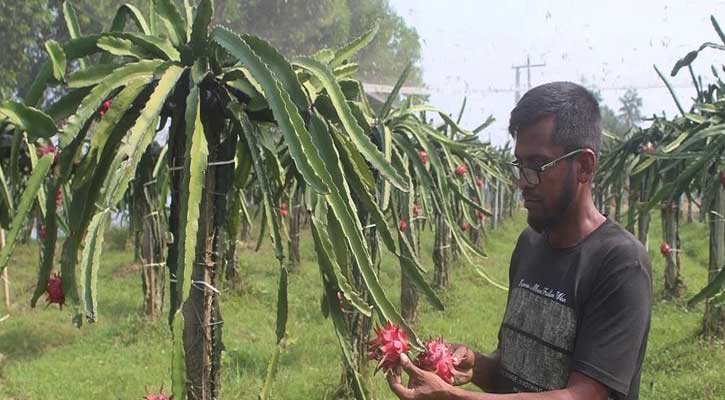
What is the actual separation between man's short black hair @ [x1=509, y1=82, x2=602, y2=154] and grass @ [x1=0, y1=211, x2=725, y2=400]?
155cm

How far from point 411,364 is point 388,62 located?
17.2 meters

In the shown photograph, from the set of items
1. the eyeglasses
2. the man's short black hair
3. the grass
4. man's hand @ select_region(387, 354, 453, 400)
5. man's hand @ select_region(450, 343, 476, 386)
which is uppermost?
the man's short black hair

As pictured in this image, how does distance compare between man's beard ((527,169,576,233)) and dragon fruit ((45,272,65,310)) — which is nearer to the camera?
man's beard ((527,169,576,233))

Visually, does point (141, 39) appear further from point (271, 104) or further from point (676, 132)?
point (676, 132)

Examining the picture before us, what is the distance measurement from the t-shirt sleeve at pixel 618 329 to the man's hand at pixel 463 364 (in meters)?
0.31

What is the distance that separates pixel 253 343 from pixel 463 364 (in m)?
3.50

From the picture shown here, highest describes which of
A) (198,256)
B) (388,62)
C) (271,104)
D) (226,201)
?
(388,62)

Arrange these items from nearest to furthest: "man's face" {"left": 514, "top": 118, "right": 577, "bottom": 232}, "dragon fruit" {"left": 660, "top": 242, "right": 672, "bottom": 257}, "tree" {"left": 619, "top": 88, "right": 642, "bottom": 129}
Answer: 1. "man's face" {"left": 514, "top": 118, "right": 577, "bottom": 232}
2. "dragon fruit" {"left": 660, "top": 242, "right": 672, "bottom": 257}
3. "tree" {"left": 619, "top": 88, "right": 642, "bottom": 129}

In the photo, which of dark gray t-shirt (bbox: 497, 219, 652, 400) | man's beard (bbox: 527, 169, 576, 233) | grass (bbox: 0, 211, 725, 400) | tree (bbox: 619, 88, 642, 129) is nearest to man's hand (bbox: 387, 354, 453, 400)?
dark gray t-shirt (bbox: 497, 219, 652, 400)

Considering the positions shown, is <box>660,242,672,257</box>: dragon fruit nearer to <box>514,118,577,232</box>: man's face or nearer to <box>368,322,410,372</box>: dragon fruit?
<box>514,118,577,232</box>: man's face

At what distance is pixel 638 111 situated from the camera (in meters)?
50.6

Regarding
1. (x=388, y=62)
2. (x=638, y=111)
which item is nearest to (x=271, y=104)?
(x=388, y=62)

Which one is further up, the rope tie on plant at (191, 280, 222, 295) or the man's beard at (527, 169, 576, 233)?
the man's beard at (527, 169, 576, 233)

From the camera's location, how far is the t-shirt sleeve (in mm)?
1148
